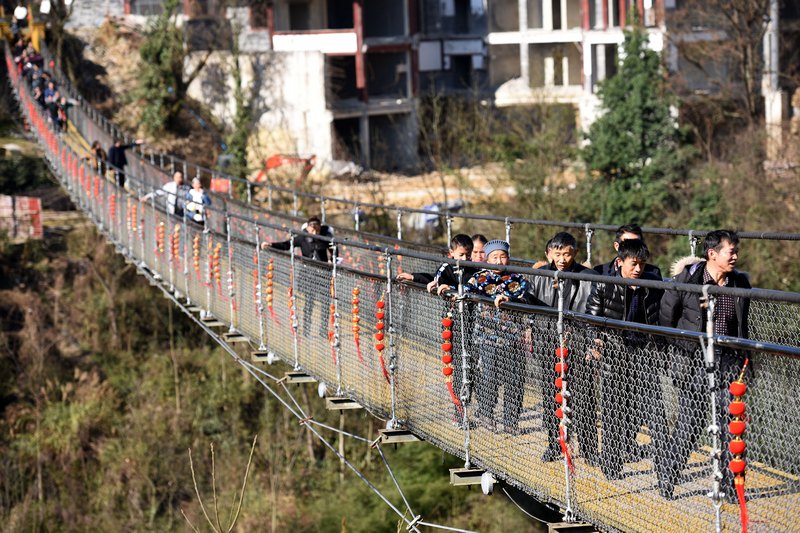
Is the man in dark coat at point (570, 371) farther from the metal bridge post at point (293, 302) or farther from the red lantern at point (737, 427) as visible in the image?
the metal bridge post at point (293, 302)

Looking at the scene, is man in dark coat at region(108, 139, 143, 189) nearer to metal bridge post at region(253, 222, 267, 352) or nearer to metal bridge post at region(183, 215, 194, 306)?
metal bridge post at region(183, 215, 194, 306)

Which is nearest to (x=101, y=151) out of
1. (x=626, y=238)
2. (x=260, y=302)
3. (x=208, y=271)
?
(x=208, y=271)

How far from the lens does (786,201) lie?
2873 cm

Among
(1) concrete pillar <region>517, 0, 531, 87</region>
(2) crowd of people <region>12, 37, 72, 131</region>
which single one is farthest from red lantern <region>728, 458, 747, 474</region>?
(1) concrete pillar <region>517, 0, 531, 87</region>

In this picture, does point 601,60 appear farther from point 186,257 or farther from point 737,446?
point 737,446

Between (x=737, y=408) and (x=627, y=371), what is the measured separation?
93 centimetres

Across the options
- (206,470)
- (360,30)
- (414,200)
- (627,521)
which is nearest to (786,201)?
(414,200)

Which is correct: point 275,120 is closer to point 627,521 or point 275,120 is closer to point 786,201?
point 786,201

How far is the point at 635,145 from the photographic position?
31.4 meters

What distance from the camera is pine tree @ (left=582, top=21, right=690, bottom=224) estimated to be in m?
30.9

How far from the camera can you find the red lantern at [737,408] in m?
5.79

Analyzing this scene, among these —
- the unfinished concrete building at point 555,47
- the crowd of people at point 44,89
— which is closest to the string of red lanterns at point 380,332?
the crowd of people at point 44,89

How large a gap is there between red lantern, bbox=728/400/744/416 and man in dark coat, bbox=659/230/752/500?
0.14 m

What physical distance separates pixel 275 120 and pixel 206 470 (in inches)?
526
